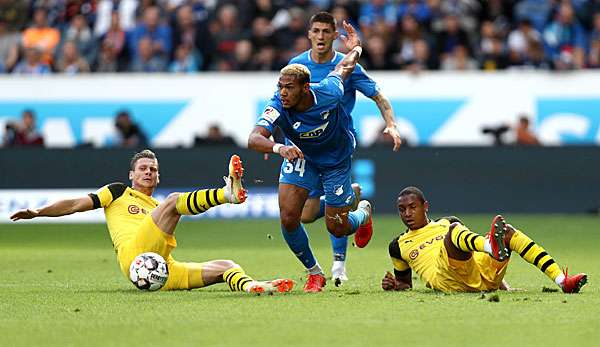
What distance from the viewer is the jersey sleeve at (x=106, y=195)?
35.6 ft

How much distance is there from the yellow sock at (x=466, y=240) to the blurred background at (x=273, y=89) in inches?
466

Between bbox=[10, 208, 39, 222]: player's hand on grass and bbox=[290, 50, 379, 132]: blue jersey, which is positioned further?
bbox=[290, 50, 379, 132]: blue jersey

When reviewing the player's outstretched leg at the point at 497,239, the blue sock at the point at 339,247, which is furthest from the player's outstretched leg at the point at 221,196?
the blue sock at the point at 339,247

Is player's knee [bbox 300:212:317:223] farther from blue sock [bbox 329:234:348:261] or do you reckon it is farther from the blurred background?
the blurred background

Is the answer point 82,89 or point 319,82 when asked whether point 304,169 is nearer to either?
point 319,82

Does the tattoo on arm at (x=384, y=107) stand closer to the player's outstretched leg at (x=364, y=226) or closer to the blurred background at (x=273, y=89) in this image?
the player's outstretched leg at (x=364, y=226)

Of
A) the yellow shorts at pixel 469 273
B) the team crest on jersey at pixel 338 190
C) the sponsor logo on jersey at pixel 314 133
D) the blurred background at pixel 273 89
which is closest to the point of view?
the yellow shorts at pixel 469 273

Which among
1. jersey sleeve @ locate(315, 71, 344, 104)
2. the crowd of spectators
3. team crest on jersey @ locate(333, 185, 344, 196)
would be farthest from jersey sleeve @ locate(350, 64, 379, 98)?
the crowd of spectators

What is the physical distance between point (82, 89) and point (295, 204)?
42.6 feet

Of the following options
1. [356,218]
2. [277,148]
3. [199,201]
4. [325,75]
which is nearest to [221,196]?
[199,201]

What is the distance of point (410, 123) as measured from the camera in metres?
23.0

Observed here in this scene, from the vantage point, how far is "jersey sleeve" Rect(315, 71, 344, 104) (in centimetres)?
1074

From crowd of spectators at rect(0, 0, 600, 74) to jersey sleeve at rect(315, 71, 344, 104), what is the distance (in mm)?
12088

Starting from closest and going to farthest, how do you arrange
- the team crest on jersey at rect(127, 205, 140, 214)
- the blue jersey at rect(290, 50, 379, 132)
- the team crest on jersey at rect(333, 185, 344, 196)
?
the team crest on jersey at rect(127, 205, 140, 214), the team crest on jersey at rect(333, 185, 344, 196), the blue jersey at rect(290, 50, 379, 132)
